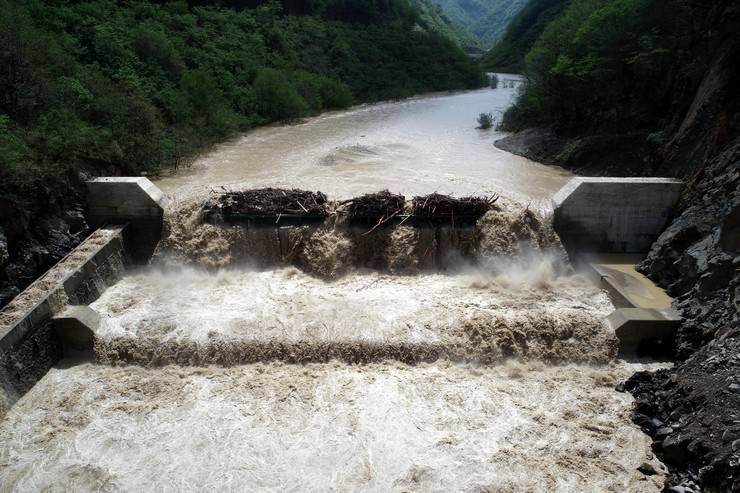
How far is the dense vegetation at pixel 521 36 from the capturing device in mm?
63072

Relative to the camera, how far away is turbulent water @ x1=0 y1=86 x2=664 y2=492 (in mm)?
6699

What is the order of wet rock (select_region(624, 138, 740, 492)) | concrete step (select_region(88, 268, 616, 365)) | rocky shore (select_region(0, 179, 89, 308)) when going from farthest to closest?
rocky shore (select_region(0, 179, 89, 308)) < concrete step (select_region(88, 268, 616, 365)) < wet rock (select_region(624, 138, 740, 492))

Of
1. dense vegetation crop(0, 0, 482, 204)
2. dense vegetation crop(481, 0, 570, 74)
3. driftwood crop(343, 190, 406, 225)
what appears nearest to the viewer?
driftwood crop(343, 190, 406, 225)

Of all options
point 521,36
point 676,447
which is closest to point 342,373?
point 676,447

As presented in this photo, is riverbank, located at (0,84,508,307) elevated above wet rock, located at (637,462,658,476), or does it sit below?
above

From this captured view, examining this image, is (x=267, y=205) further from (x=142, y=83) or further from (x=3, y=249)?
(x=142, y=83)

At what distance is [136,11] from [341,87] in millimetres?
12455

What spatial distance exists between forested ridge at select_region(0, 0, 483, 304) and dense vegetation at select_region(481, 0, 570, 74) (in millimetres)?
24223

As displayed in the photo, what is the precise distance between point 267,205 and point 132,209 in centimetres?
312

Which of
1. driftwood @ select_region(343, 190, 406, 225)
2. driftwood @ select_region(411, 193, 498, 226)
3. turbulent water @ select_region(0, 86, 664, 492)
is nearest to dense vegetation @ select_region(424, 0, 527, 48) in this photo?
driftwood @ select_region(411, 193, 498, 226)

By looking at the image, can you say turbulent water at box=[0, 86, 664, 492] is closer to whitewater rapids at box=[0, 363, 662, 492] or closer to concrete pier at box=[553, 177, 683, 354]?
whitewater rapids at box=[0, 363, 662, 492]

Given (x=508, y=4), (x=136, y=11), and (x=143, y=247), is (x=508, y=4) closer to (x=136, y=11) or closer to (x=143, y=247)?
(x=136, y=11)

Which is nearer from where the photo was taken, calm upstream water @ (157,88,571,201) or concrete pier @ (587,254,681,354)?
concrete pier @ (587,254,681,354)

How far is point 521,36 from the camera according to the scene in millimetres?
68750
